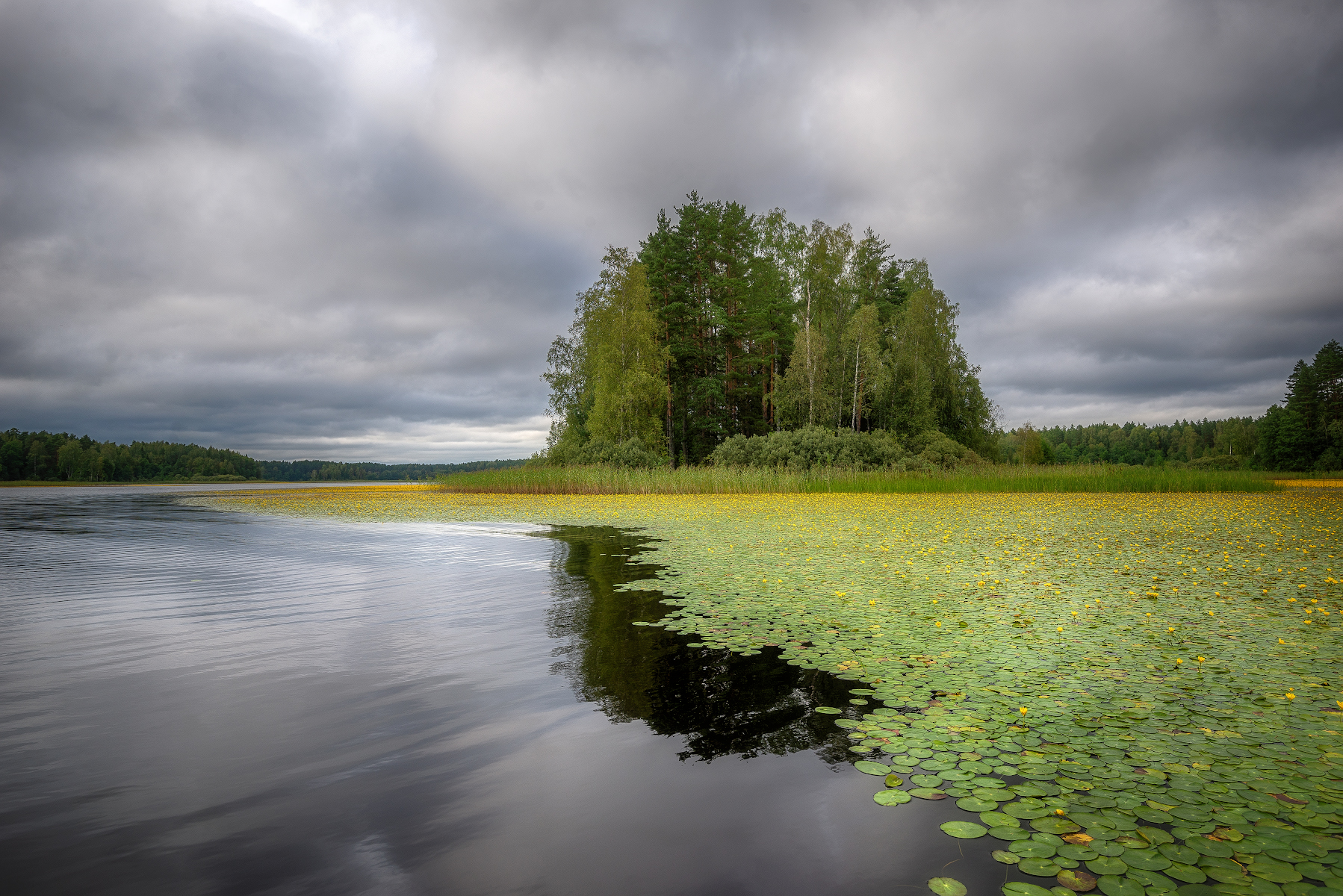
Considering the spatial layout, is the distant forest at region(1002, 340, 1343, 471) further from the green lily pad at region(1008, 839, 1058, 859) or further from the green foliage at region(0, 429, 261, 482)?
the green foliage at region(0, 429, 261, 482)

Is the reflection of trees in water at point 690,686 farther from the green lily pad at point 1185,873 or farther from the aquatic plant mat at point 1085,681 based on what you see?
the green lily pad at point 1185,873

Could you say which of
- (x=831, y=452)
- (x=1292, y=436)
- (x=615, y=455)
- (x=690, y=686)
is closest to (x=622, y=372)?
(x=615, y=455)

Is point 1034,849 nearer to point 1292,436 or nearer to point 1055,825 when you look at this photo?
point 1055,825

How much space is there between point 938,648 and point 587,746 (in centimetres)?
266

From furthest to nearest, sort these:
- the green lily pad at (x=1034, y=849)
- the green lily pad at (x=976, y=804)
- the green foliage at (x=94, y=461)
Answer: the green foliage at (x=94, y=461) → the green lily pad at (x=976, y=804) → the green lily pad at (x=1034, y=849)

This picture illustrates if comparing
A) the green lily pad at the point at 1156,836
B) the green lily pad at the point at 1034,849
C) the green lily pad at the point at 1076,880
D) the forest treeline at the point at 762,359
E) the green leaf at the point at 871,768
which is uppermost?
the forest treeline at the point at 762,359

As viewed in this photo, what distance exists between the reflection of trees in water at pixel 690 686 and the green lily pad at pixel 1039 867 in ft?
2.90

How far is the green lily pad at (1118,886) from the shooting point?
173cm

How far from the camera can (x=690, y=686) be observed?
364 centimetres

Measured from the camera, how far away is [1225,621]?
465cm

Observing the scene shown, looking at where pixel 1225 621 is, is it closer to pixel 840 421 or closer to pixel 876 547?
pixel 876 547

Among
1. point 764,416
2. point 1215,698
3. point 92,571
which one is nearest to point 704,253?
point 764,416

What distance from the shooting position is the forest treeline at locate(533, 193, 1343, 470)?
30.1 metres

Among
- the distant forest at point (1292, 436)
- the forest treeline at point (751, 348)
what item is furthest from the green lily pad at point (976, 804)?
the distant forest at point (1292, 436)
